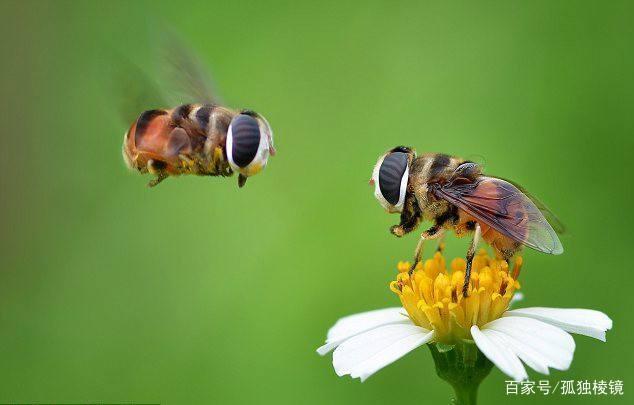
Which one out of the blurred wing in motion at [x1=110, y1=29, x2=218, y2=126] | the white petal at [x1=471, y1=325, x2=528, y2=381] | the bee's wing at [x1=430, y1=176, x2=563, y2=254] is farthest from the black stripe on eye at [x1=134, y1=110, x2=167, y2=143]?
the white petal at [x1=471, y1=325, x2=528, y2=381]

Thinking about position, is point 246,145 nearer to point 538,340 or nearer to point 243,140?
point 243,140

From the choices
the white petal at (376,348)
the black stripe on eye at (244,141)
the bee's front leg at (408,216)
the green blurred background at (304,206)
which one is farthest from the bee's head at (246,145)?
the green blurred background at (304,206)

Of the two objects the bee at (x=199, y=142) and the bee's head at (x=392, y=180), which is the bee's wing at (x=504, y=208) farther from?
the bee at (x=199, y=142)

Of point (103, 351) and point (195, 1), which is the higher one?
point (195, 1)

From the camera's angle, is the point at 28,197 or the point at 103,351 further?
the point at 28,197

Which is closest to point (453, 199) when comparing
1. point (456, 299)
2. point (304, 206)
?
point (456, 299)

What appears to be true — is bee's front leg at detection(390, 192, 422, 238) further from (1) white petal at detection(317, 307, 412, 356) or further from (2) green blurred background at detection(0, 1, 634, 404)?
(2) green blurred background at detection(0, 1, 634, 404)

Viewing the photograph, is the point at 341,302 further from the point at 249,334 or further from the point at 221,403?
the point at 221,403

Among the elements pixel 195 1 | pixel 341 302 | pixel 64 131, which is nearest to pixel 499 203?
pixel 341 302
